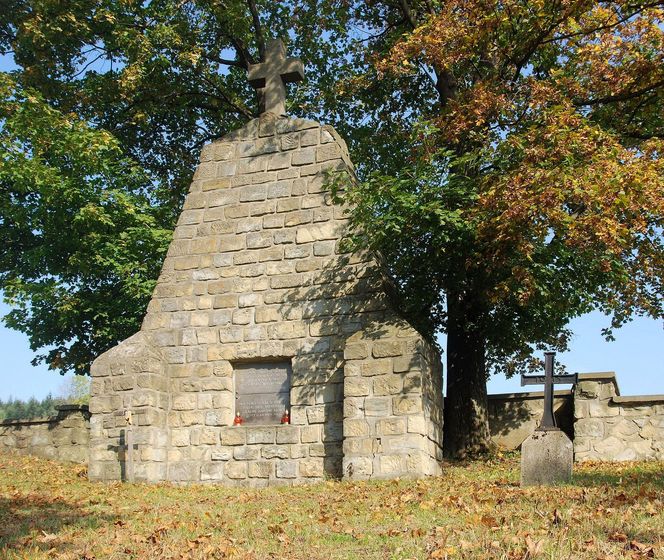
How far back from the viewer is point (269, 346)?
11.6 m

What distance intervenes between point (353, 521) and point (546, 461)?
10.0ft

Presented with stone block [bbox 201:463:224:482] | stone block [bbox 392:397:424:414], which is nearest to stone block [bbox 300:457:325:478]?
stone block [bbox 201:463:224:482]

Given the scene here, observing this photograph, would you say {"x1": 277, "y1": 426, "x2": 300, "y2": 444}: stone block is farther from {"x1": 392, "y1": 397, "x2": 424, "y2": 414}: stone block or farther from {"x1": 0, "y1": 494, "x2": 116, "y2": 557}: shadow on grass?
{"x1": 0, "y1": 494, "x2": 116, "y2": 557}: shadow on grass

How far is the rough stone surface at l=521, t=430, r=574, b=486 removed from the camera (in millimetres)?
8852

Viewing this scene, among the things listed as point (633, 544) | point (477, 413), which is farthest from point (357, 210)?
point (633, 544)

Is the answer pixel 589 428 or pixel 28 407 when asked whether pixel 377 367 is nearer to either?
pixel 589 428

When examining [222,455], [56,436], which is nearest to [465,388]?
[222,455]

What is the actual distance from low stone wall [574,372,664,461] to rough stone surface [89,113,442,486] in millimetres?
2969

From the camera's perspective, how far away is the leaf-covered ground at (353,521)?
5.55 meters

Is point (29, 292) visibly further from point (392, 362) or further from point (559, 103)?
point (559, 103)

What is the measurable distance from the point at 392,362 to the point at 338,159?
3.50 metres

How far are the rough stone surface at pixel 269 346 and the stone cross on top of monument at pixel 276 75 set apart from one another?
366 mm

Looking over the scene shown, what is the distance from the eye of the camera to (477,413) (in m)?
13.9

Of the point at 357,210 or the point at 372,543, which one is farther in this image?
the point at 357,210
